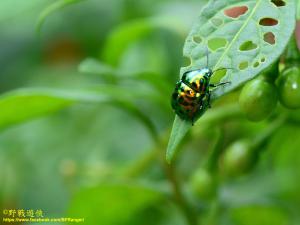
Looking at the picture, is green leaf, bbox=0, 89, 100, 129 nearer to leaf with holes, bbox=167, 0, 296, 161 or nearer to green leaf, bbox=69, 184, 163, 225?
green leaf, bbox=69, 184, 163, 225

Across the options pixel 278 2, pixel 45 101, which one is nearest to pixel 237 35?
pixel 278 2

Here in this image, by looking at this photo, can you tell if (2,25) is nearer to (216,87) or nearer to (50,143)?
(50,143)

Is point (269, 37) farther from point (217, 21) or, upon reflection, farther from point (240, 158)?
point (240, 158)

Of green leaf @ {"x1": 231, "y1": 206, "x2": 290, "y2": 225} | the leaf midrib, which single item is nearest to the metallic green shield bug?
the leaf midrib

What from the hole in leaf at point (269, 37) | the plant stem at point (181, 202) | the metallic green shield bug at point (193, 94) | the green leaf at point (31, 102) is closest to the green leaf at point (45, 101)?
the green leaf at point (31, 102)

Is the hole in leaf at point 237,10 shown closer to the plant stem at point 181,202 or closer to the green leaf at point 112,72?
the green leaf at point 112,72

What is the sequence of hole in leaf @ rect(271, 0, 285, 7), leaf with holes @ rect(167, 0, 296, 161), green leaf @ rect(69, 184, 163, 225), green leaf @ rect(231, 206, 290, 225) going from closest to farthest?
leaf with holes @ rect(167, 0, 296, 161), hole in leaf @ rect(271, 0, 285, 7), green leaf @ rect(69, 184, 163, 225), green leaf @ rect(231, 206, 290, 225)
